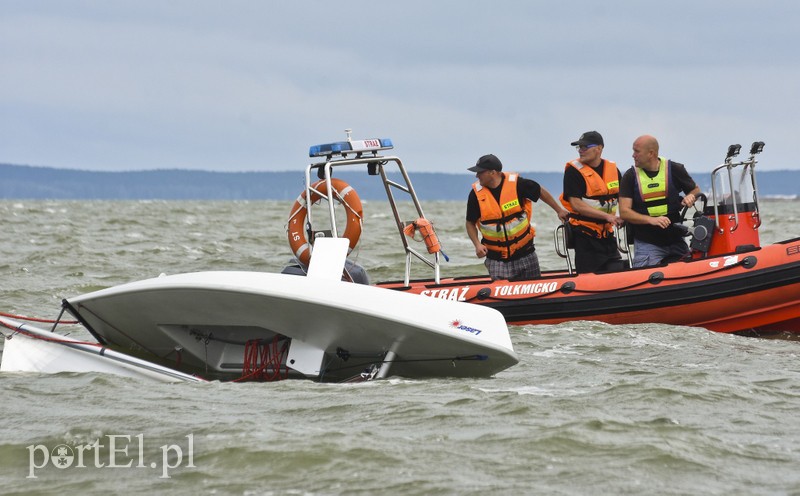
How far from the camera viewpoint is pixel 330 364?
5902 millimetres

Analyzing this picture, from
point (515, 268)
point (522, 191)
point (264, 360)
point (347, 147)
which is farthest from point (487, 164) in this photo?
point (264, 360)

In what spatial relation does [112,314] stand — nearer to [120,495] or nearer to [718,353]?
[120,495]

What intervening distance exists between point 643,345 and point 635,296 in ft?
2.84

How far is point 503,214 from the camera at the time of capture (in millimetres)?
8398

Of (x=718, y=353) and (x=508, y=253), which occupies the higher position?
(x=508, y=253)

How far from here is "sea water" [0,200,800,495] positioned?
3.99m

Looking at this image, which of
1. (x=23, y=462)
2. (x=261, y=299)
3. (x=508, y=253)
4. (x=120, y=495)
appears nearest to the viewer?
(x=120, y=495)

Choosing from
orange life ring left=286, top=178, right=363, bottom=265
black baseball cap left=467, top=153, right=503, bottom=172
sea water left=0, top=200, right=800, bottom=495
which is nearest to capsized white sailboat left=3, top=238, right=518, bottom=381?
sea water left=0, top=200, right=800, bottom=495

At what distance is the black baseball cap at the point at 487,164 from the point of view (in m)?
8.24

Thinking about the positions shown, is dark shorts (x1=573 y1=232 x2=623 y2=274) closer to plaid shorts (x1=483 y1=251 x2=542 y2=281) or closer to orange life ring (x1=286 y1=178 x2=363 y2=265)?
plaid shorts (x1=483 y1=251 x2=542 y2=281)

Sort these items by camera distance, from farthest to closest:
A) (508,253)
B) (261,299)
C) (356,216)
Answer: (508,253) < (356,216) < (261,299)

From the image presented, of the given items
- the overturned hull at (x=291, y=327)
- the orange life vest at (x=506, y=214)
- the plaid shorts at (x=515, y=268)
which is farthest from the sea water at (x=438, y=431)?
the plaid shorts at (x=515, y=268)

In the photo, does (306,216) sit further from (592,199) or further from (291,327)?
(592,199)

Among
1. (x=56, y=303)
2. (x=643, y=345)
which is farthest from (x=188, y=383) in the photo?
(x=56, y=303)
